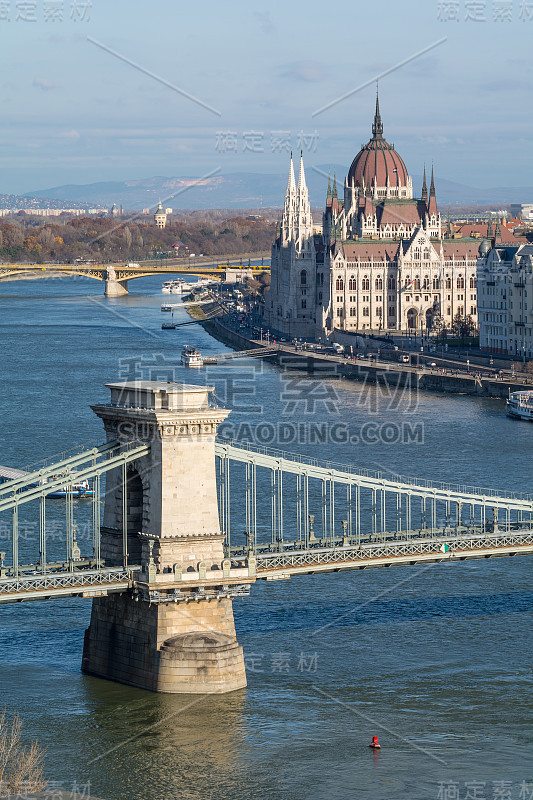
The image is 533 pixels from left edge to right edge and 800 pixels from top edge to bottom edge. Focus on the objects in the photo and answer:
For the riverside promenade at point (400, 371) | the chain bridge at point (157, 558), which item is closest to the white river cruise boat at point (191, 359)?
the riverside promenade at point (400, 371)

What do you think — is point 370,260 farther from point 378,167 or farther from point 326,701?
point 326,701

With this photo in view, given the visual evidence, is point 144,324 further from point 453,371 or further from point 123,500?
point 123,500

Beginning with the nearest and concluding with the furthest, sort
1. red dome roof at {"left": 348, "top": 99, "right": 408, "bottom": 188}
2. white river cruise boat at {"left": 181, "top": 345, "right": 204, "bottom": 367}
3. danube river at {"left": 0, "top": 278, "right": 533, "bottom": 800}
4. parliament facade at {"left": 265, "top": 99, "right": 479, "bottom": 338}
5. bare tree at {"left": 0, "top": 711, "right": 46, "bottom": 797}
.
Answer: bare tree at {"left": 0, "top": 711, "right": 46, "bottom": 797} → danube river at {"left": 0, "top": 278, "right": 533, "bottom": 800} → white river cruise boat at {"left": 181, "top": 345, "right": 204, "bottom": 367} → parliament facade at {"left": 265, "top": 99, "right": 479, "bottom": 338} → red dome roof at {"left": 348, "top": 99, "right": 408, "bottom": 188}

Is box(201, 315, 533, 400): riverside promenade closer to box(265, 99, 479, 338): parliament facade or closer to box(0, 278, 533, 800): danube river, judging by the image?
box(265, 99, 479, 338): parliament facade

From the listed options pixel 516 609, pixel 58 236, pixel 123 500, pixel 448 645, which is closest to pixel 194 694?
pixel 123 500

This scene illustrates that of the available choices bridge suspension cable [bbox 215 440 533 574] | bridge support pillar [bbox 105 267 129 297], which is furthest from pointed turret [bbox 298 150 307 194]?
bridge suspension cable [bbox 215 440 533 574]

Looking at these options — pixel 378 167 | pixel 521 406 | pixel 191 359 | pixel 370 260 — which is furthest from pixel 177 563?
pixel 378 167
